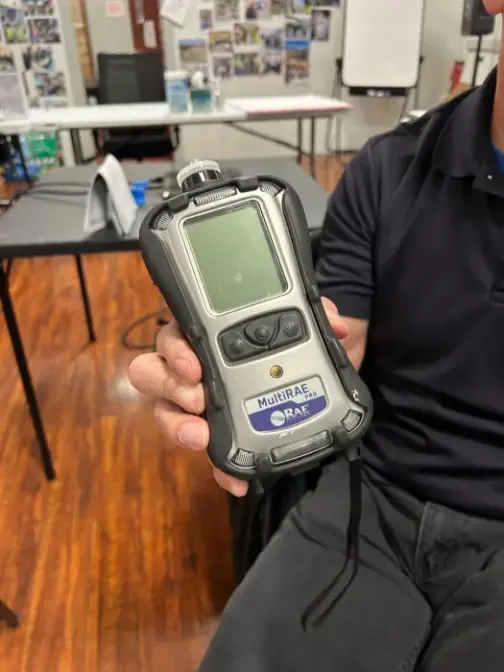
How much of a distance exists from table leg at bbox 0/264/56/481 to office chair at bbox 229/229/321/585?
0.66 meters

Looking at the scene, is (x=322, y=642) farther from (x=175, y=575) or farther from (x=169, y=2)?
(x=169, y=2)

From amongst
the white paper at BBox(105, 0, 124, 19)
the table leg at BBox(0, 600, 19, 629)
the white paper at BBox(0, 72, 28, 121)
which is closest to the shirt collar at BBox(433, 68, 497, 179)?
the table leg at BBox(0, 600, 19, 629)

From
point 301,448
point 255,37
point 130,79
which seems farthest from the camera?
point 255,37

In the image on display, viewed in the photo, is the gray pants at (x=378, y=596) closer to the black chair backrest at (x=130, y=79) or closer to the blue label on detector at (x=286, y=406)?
the blue label on detector at (x=286, y=406)

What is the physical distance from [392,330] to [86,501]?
95cm

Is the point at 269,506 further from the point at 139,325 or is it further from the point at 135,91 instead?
the point at 135,91

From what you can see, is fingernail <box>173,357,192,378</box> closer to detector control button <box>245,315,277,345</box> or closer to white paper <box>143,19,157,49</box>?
detector control button <box>245,315,277,345</box>

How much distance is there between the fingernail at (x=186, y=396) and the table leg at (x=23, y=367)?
0.79m

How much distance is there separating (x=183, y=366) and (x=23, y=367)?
0.91 meters

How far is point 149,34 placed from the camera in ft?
14.0

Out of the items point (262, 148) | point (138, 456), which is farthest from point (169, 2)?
point (138, 456)

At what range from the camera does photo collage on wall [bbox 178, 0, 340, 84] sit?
146 inches

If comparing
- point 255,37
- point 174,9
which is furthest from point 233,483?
point 255,37

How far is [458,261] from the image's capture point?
64cm
